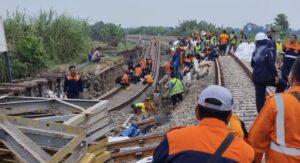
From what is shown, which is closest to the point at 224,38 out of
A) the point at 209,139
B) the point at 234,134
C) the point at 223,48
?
the point at 223,48

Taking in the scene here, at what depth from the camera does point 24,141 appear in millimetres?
5148

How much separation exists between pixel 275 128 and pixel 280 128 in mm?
36

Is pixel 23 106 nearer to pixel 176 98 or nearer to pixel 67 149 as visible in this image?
pixel 67 149

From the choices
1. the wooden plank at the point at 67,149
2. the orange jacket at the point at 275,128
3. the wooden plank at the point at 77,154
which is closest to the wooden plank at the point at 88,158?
the wooden plank at the point at 77,154

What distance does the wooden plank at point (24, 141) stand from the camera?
4.96 m

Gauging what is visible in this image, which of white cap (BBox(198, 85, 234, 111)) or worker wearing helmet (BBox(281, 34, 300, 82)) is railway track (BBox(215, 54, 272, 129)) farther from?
white cap (BBox(198, 85, 234, 111))

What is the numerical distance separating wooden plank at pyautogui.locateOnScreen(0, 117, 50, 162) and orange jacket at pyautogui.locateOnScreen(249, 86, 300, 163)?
7.06 feet

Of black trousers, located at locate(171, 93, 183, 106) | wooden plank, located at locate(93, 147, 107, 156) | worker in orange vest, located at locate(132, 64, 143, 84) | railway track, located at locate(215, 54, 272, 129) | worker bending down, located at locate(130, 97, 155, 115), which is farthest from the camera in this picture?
Answer: worker in orange vest, located at locate(132, 64, 143, 84)

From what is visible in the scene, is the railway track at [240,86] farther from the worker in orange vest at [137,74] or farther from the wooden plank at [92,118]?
the worker in orange vest at [137,74]

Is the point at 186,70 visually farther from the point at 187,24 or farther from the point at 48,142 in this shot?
the point at 187,24

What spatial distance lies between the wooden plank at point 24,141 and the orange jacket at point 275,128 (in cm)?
215

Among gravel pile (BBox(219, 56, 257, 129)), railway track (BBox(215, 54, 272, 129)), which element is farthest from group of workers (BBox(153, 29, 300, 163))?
gravel pile (BBox(219, 56, 257, 129))

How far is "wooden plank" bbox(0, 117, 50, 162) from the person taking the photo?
4.96 meters

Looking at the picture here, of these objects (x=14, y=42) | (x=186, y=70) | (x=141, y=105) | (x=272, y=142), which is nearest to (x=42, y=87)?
(x=141, y=105)
